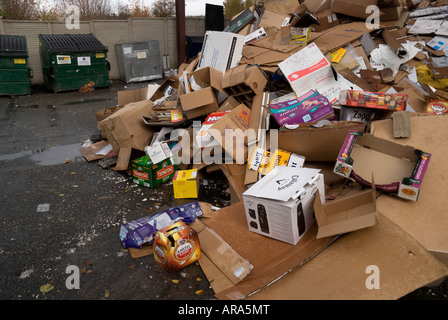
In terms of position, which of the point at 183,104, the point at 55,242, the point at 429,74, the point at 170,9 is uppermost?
the point at 170,9

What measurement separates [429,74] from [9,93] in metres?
7.90

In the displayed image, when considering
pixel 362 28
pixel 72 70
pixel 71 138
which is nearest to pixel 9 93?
pixel 72 70

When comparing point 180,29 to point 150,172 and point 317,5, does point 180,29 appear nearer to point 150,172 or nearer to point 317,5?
point 317,5

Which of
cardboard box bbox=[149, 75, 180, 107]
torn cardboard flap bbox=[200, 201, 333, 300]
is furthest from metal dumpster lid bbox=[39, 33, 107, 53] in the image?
torn cardboard flap bbox=[200, 201, 333, 300]

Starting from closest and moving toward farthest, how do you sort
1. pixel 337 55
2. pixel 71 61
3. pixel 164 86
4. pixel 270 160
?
pixel 270 160
pixel 337 55
pixel 164 86
pixel 71 61

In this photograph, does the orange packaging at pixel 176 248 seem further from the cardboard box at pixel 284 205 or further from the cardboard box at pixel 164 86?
the cardboard box at pixel 164 86

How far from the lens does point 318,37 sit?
4.12 meters

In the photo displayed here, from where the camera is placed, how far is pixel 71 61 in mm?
7305

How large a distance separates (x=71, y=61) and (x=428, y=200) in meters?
7.56

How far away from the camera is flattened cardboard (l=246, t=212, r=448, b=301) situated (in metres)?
1.63

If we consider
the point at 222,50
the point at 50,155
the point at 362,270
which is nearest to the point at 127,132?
the point at 50,155

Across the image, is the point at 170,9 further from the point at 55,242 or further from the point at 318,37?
the point at 55,242

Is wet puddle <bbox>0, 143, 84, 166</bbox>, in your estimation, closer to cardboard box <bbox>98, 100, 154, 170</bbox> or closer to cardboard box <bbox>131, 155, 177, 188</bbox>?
cardboard box <bbox>98, 100, 154, 170</bbox>

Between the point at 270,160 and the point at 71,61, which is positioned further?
the point at 71,61
